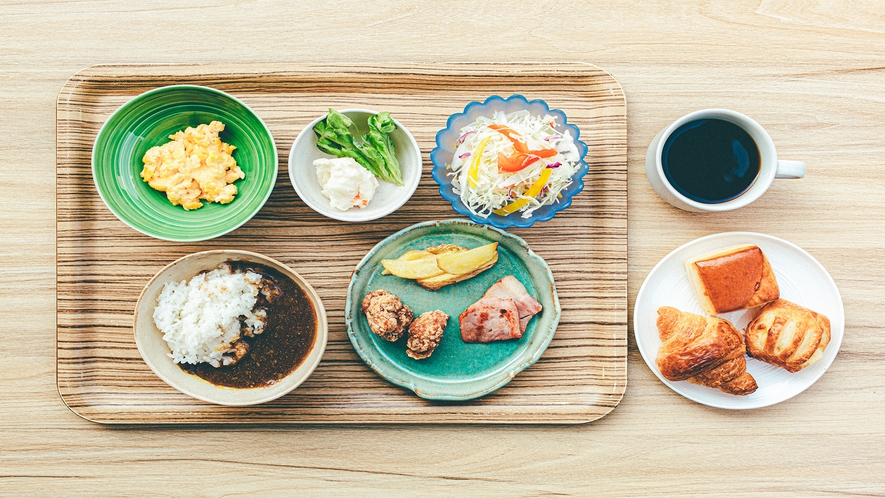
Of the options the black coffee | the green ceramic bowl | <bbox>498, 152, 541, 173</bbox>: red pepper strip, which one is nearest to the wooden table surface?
the black coffee

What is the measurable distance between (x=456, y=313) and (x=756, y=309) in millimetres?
1314

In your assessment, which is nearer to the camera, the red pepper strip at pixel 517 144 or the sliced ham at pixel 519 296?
the red pepper strip at pixel 517 144

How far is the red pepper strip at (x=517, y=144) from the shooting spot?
2172 mm

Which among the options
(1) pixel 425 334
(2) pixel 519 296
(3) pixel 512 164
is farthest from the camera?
(2) pixel 519 296

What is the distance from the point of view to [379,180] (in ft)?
7.68

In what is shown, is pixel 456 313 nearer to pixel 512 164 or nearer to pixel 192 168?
pixel 512 164

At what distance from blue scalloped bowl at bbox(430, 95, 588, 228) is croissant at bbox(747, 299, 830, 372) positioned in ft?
3.24

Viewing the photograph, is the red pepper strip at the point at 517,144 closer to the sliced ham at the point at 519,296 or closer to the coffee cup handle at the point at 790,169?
the sliced ham at the point at 519,296

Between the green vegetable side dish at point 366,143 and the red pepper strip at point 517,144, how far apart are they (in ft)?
1.38

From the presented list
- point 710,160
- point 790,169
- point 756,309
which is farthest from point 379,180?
point 756,309

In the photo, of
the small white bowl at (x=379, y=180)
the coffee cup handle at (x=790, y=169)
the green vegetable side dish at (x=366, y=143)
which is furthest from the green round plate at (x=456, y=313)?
the coffee cup handle at (x=790, y=169)

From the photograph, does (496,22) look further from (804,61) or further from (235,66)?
(804,61)

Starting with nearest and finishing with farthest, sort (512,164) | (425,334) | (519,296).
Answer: (512,164)
(425,334)
(519,296)

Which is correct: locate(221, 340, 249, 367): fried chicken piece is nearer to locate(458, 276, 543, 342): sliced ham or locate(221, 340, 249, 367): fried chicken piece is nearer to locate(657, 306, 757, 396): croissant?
locate(458, 276, 543, 342): sliced ham
